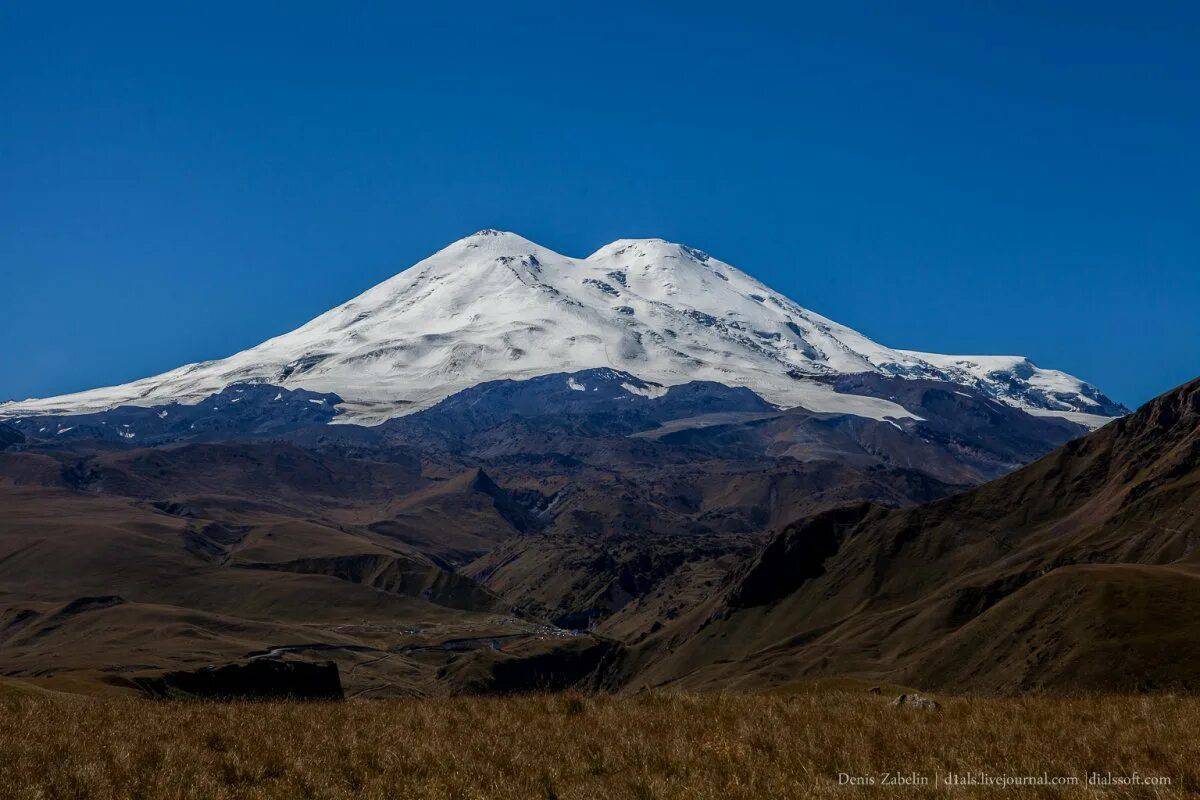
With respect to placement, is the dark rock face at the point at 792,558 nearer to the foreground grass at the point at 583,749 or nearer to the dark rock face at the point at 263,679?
the dark rock face at the point at 263,679

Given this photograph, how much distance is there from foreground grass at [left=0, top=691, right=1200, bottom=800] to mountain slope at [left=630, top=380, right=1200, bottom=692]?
54.8 m

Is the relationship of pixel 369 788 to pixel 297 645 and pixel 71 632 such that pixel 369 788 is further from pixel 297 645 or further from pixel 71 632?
pixel 71 632

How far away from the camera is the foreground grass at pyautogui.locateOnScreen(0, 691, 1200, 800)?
14578mm

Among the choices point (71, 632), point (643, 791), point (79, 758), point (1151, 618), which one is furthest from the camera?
point (71, 632)

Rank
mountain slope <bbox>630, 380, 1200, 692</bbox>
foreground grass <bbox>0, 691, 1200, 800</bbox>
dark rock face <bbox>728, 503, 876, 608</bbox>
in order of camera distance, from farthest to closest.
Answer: dark rock face <bbox>728, 503, 876, 608</bbox>, mountain slope <bbox>630, 380, 1200, 692</bbox>, foreground grass <bbox>0, 691, 1200, 800</bbox>

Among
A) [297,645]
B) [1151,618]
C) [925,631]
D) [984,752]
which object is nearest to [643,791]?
[984,752]

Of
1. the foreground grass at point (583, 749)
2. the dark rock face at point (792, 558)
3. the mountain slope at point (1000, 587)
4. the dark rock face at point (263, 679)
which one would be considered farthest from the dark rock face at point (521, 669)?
the foreground grass at point (583, 749)

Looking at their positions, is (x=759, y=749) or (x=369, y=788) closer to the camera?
(x=369, y=788)

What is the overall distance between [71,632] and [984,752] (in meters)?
203

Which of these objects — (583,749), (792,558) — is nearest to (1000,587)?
(792,558)

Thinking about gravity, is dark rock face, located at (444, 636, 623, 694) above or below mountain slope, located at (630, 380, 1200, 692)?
below

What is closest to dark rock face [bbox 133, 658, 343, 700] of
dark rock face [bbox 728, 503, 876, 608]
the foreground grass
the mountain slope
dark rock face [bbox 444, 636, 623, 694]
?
the foreground grass

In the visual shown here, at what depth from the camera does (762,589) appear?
18462 centimetres

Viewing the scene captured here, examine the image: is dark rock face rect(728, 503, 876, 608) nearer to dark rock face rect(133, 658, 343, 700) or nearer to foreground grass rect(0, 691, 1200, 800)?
dark rock face rect(133, 658, 343, 700)
